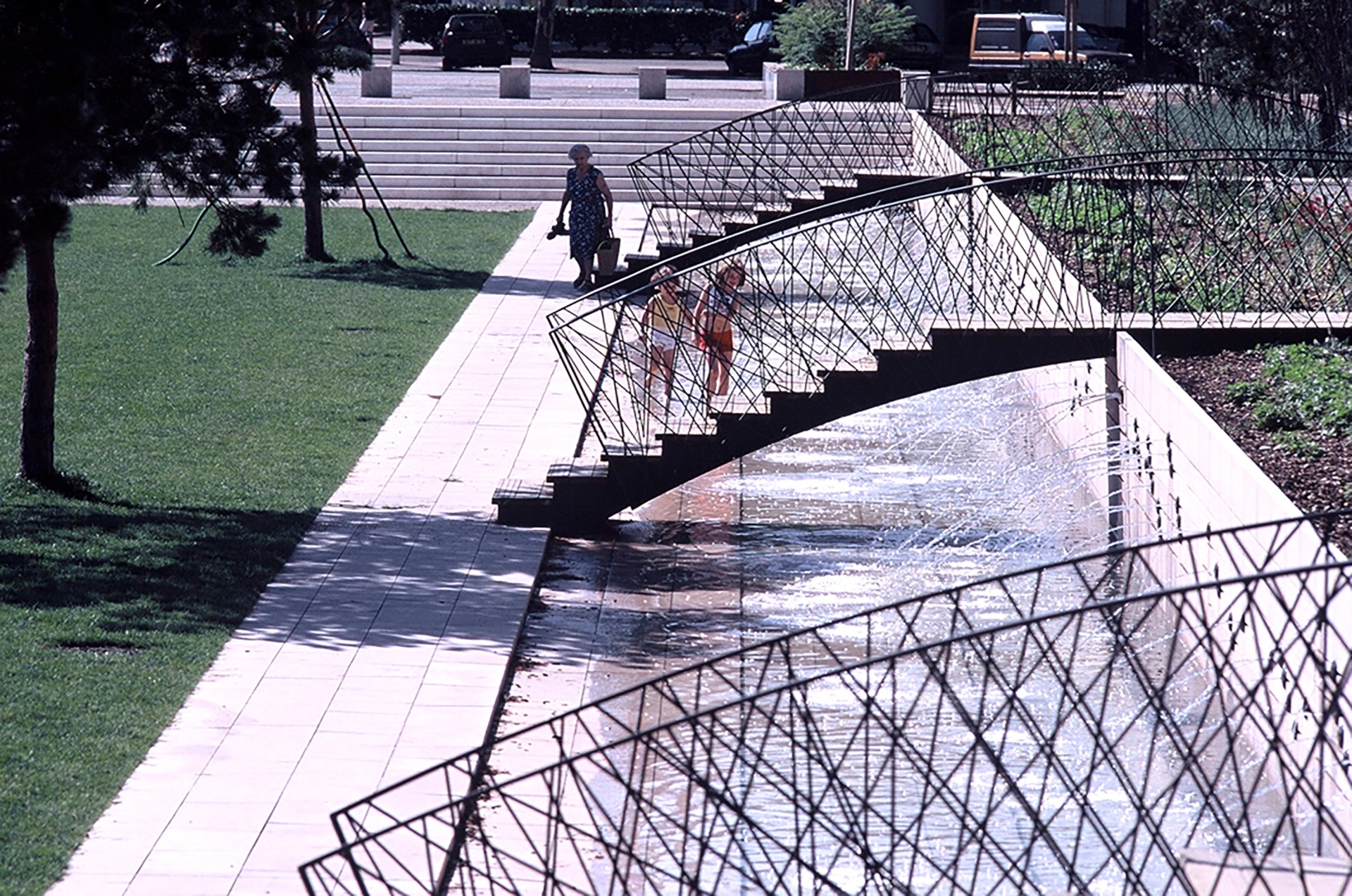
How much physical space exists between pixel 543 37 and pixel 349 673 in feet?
128

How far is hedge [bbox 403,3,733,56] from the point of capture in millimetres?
51938

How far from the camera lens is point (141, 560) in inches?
346

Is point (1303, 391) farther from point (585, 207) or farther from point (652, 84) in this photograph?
point (652, 84)

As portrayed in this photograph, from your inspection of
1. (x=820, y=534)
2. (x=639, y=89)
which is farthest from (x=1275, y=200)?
(x=639, y=89)

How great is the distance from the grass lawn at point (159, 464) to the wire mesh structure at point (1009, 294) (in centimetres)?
202

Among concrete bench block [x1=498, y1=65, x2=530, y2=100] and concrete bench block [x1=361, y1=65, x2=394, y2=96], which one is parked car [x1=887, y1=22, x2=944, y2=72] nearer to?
concrete bench block [x1=498, y1=65, x2=530, y2=100]

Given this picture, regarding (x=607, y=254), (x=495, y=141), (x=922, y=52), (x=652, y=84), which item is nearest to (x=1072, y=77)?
(x=607, y=254)

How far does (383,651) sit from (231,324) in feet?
30.7

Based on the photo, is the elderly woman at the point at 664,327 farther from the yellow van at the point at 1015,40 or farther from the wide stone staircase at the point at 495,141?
the yellow van at the point at 1015,40

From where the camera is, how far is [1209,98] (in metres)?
20.9

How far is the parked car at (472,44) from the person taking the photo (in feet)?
145

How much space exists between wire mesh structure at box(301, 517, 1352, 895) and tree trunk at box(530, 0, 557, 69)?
38.2 m

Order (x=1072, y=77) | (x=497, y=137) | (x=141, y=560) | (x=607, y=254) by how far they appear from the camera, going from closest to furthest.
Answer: (x=141, y=560) → (x=607, y=254) → (x=1072, y=77) → (x=497, y=137)

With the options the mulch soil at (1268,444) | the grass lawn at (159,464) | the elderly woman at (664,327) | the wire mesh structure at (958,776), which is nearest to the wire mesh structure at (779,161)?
the grass lawn at (159,464)
